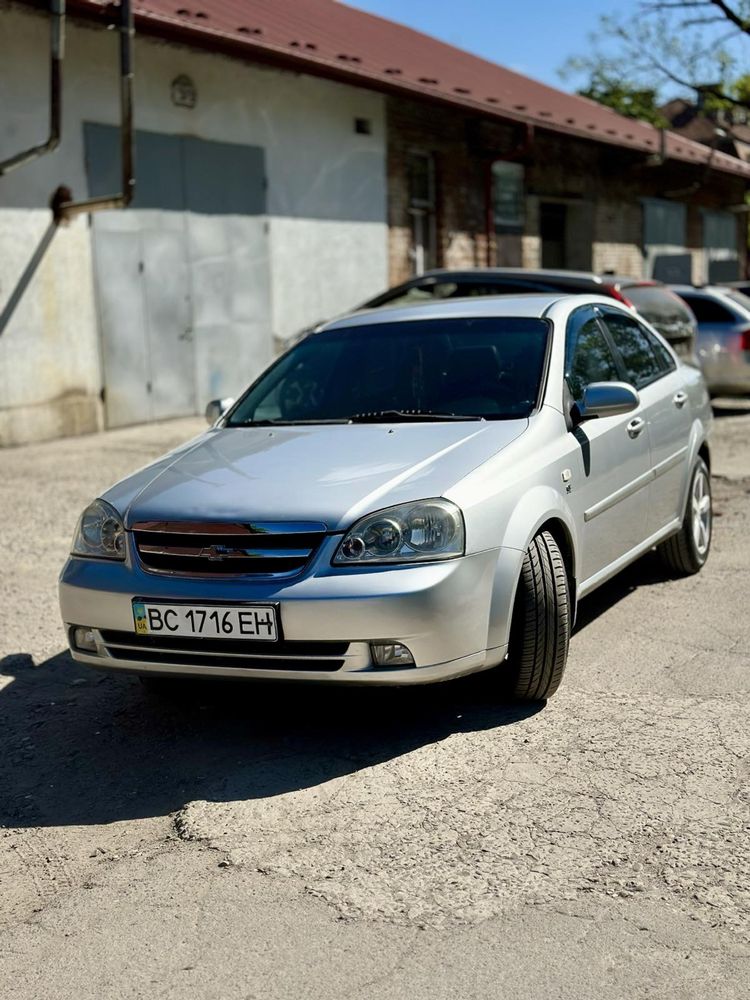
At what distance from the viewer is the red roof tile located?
13.2 metres

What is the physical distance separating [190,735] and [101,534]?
0.78 meters

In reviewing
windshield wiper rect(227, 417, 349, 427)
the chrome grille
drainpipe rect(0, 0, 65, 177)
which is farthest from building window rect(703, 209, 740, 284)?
the chrome grille

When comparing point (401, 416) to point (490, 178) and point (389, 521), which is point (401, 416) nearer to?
point (389, 521)

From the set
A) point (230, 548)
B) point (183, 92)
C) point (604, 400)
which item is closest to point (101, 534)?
point (230, 548)

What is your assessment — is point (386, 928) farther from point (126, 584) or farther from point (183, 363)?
point (183, 363)

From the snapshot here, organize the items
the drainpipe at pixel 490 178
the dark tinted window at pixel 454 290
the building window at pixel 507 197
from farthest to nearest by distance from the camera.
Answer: the building window at pixel 507 197 → the drainpipe at pixel 490 178 → the dark tinted window at pixel 454 290

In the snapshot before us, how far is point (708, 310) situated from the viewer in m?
14.4

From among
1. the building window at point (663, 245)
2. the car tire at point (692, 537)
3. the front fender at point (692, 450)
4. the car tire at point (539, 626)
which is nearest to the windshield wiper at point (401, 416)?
the car tire at point (539, 626)

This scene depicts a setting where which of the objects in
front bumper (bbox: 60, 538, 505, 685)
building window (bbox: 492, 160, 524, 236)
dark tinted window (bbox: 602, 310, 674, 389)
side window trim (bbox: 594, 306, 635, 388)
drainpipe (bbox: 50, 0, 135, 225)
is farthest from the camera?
building window (bbox: 492, 160, 524, 236)

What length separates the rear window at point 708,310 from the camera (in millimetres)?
14227

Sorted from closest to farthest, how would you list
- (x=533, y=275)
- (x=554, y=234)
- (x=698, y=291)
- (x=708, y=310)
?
1. (x=533, y=275)
2. (x=708, y=310)
3. (x=698, y=291)
4. (x=554, y=234)

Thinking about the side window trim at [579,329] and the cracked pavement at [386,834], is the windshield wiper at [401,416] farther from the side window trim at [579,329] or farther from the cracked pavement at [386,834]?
the cracked pavement at [386,834]

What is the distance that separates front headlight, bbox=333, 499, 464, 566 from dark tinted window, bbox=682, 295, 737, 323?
11.1 meters

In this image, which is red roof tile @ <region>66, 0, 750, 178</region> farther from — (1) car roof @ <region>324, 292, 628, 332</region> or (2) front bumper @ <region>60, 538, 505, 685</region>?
(2) front bumper @ <region>60, 538, 505, 685</region>
